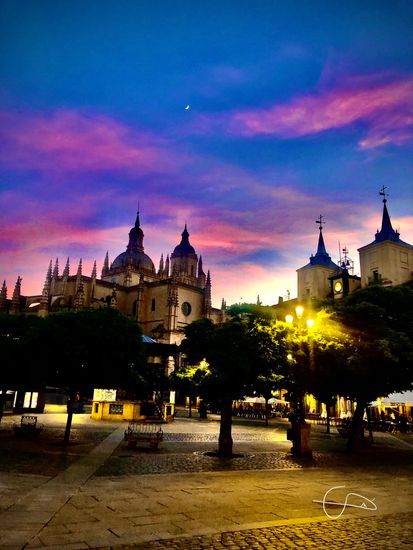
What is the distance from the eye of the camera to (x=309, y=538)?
6.43 metres

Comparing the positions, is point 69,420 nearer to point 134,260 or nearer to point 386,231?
point 386,231

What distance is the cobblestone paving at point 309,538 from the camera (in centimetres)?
590

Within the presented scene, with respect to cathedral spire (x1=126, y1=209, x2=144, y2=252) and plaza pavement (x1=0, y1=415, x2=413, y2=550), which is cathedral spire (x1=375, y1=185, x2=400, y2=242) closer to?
plaza pavement (x1=0, y1=415, x2=413, y2=550)

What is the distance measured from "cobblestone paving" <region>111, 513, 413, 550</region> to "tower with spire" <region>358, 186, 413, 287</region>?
130 ft

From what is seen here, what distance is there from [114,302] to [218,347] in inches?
2363

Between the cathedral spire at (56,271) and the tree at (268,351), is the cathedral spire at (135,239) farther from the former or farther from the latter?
the tree at (268,351)

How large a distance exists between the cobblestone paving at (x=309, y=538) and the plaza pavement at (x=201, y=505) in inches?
0.6

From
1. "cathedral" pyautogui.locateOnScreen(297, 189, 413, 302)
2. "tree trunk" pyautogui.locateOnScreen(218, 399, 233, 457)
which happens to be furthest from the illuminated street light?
"cathedral" pyautogui.locateOnScreen(297, 189, 413, 302)

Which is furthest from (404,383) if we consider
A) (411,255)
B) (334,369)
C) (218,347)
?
(411,255)

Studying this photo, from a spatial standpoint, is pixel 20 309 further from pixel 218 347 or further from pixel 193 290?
pixel 218 347

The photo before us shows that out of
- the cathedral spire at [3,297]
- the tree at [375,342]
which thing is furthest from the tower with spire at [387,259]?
the cathedral spire at [3,297]

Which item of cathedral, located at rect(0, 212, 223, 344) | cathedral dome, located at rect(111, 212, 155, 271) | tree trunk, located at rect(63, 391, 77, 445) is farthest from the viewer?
cathedral dome, located at rect(111, 212, 155, 271)

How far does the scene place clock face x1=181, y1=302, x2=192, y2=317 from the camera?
259 ft

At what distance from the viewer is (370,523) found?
24.3ft
